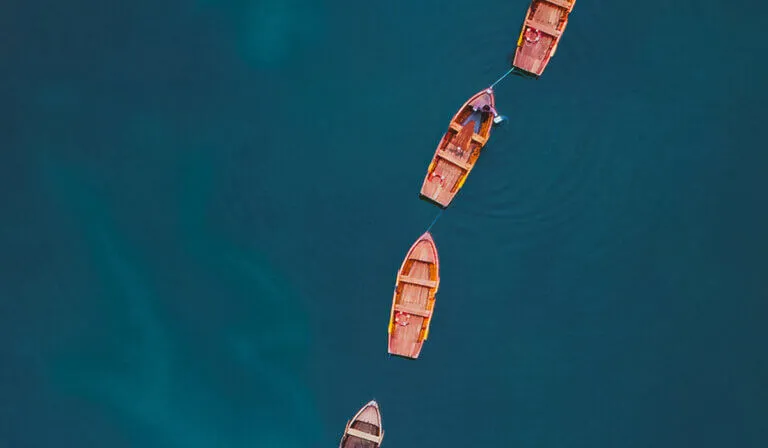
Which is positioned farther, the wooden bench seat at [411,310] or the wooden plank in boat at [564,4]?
the wooden bench seat at [411,310]

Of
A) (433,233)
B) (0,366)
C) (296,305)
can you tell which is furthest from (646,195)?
(0,366)

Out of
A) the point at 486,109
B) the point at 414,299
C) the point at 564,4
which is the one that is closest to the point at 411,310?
the point at 414,299

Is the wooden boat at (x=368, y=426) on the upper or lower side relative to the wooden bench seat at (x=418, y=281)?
lower

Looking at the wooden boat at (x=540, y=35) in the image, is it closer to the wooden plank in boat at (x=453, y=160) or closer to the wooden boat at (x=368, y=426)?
the wooden plank in boat at (x=453, y=160)

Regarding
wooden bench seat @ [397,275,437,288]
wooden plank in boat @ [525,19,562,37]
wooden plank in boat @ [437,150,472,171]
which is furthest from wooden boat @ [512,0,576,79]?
wooden bench seat @ [397,275,437,288]

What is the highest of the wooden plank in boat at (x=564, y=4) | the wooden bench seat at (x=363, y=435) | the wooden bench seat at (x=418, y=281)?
the wooden plank in boat at (x=564, y=4)

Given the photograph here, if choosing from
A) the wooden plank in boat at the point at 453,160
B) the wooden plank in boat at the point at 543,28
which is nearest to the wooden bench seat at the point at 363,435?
the wooden plank in boat at the point at 453,160

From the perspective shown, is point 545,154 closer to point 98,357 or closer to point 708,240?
point 708,240
